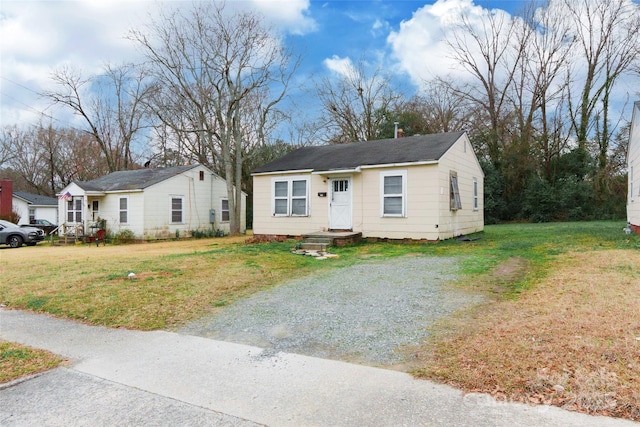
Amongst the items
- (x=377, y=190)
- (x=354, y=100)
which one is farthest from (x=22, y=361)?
(x=354, y=100)

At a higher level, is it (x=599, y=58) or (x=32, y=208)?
(x=599, y=58)

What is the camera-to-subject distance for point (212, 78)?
22.4 metres

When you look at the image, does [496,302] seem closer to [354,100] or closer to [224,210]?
[224,210]

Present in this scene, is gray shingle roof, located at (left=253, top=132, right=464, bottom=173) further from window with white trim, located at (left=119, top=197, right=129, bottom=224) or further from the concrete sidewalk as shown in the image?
the concrete sidewalk

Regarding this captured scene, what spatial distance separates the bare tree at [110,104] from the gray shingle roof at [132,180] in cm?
747

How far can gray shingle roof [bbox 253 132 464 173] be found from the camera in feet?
43.8

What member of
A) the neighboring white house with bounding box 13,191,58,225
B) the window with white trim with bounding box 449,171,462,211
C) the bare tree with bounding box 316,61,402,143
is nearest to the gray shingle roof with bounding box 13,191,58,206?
the neighboring white house with bounding box 13,191,58,225

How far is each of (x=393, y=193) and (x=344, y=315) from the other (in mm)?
8597

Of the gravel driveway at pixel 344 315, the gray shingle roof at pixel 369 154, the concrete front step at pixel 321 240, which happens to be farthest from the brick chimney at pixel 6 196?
the gravel driveway at pixel 344 315

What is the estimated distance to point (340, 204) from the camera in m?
14.3

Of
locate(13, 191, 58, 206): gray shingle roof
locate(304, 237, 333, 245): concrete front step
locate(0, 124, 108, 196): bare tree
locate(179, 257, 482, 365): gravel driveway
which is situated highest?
locate(0, 124, 108, 196): bare tree

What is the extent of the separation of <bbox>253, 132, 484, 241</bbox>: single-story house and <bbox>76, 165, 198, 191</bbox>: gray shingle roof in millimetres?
7283

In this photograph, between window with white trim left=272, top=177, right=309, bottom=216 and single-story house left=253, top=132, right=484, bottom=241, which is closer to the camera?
single-story house left=253, top=132, right=484, bottom=241

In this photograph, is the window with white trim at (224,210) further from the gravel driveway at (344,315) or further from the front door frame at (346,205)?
the gravel driveway at (344,315)
